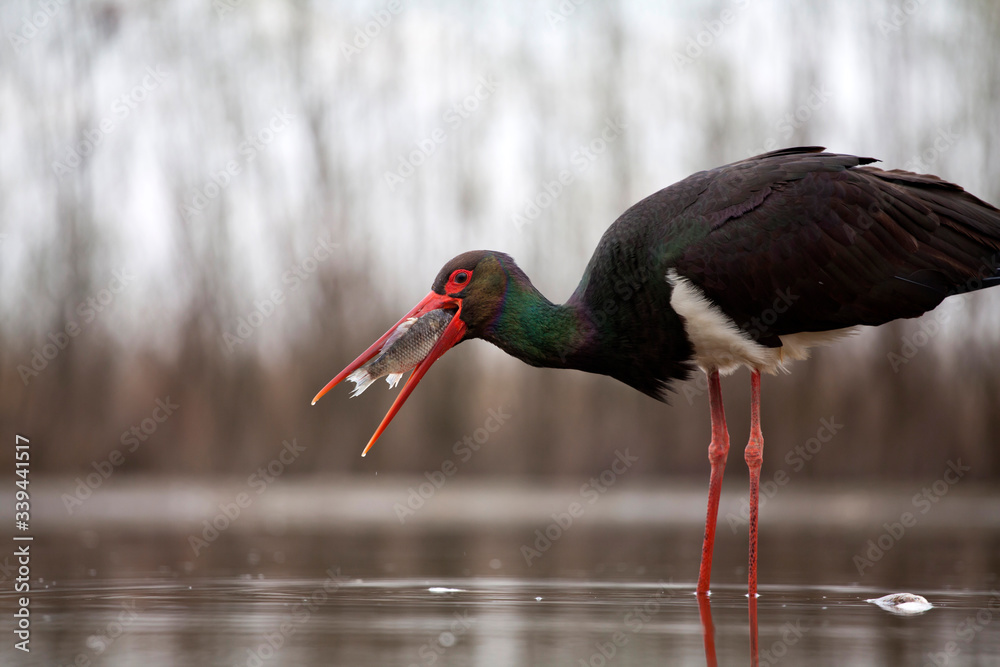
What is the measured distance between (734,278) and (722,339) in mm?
304

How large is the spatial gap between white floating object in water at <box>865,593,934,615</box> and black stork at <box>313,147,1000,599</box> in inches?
35.3

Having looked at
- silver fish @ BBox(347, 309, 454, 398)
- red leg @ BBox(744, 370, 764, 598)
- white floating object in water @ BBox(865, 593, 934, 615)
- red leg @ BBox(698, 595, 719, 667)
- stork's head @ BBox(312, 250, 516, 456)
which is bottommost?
white floating object in water @ BBox(865, 593, 934, 615)

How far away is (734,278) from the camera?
5.39 metres

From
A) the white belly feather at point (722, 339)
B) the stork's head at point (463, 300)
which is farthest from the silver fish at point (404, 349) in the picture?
the white belly feather at point (722, 339)

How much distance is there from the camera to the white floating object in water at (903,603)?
4.44m

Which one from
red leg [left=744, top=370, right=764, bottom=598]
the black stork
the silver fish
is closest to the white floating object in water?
red leg [left=744, top=370, right=764, bottom=598]

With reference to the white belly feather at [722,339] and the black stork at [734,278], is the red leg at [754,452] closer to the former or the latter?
the black stork at [734,278]

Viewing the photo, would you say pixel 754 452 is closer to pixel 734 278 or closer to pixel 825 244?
pixel 734 278

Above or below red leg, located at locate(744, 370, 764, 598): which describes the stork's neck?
above

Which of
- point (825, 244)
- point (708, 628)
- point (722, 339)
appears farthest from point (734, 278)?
point (708, 628)

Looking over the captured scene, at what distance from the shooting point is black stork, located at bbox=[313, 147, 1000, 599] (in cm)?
542

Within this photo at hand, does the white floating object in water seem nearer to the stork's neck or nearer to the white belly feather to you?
the white belly feather

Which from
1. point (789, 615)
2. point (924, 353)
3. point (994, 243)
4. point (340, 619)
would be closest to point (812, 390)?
point (924, 353)

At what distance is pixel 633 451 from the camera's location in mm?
12273
